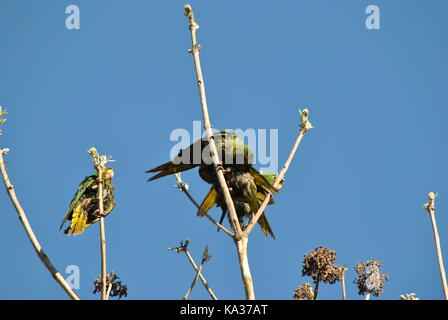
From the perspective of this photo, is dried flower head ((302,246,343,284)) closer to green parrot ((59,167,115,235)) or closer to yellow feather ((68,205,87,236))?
green parrot ((59,167,115,235))

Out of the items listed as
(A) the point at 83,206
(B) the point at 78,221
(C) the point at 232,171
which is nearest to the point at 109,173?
(A) the point at 83,206

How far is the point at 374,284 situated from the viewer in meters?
8.55

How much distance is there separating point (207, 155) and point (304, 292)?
3.09m

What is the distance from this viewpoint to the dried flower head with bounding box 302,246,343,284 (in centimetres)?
902

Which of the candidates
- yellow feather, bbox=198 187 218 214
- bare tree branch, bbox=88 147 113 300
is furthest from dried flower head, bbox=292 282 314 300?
bare tree branch, bbox=88 147 113 300

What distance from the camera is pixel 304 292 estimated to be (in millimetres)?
9711

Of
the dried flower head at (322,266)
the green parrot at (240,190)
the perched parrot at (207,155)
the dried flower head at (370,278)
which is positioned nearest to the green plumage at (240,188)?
the green parrot at (240,190)

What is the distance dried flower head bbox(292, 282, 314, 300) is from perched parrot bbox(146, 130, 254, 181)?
94.1 inches

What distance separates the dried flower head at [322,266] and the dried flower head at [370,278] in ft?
1.22

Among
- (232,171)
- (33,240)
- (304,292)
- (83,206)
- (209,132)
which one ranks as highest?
(83,206)

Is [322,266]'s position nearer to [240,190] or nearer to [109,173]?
[240,190]
